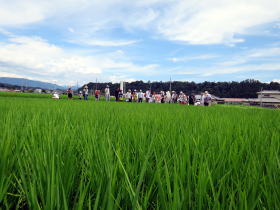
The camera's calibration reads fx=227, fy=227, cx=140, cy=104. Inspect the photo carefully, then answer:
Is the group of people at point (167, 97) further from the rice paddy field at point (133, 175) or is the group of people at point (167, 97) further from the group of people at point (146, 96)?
the rice paddy field at point (133, 175)

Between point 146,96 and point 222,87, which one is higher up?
point 222,87

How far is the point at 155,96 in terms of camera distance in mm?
27484

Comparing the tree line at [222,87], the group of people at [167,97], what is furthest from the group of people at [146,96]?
the tree line at [222,87]

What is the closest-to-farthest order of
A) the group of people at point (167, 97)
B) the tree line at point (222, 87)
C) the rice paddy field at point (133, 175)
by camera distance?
the rice paddy field at point (133, 175)
the group of people at point (167, 97)
the tree line at point (222, 87)

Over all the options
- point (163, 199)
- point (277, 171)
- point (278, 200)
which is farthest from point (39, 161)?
point (277, 171)

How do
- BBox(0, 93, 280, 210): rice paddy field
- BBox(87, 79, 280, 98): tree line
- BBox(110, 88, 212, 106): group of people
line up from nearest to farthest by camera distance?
→ BBox(0, 93, 280, 210): rice paddy field < BBox(110, 88, 212, 106): group of people < BBox(87, 79, 280, 98): tree line

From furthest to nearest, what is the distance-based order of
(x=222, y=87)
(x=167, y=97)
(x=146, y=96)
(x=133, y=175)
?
1. (x=222, y=87)
2. (x=167, y=97)
3. (x=146, y=96)
4. (x=133, y=175)

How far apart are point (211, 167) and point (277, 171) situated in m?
0.24

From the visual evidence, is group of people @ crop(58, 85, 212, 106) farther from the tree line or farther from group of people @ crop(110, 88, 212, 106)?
the tree line

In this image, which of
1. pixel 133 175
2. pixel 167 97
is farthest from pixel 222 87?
pixel 133 175

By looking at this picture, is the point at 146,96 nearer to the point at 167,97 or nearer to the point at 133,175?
the point at 167,97

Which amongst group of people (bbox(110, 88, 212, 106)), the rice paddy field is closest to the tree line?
group of people (bbox(110, 88, 212, 106))

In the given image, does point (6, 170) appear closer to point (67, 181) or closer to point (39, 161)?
point (39, 161)

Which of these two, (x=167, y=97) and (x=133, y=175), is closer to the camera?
(x=133, y=175)
